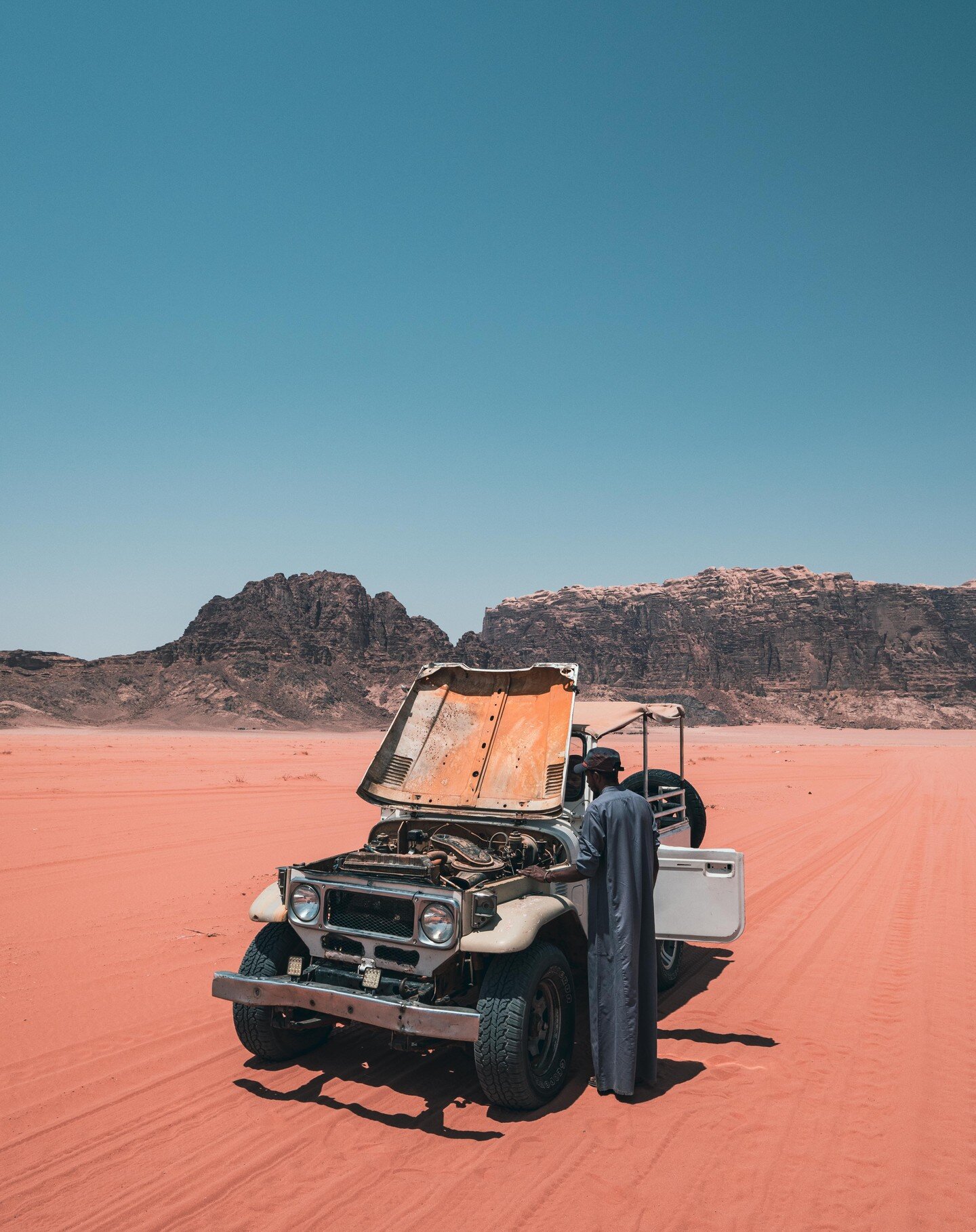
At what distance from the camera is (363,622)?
447ft

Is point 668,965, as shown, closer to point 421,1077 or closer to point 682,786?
point 682,786

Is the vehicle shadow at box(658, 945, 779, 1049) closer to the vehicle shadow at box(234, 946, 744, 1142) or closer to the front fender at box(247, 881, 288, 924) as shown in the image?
the vehicle shadow at box(234, 946, 744, 1142)

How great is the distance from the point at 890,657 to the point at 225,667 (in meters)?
126

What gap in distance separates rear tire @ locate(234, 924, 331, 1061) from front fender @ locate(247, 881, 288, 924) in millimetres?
95

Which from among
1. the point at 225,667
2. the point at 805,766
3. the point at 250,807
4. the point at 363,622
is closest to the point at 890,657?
the point at 363,622

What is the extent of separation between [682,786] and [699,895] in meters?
2.51

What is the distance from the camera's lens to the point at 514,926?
488cm

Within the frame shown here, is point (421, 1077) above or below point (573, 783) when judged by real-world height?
below

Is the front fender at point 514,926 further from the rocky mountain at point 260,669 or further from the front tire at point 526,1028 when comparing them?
the rocky mountain at point 260,669

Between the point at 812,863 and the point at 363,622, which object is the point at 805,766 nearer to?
the point at 812,863

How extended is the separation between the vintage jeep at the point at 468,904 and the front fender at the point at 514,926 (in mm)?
11

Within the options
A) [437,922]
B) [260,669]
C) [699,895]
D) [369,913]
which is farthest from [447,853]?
[260,669]

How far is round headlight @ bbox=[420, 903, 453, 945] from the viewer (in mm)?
4809

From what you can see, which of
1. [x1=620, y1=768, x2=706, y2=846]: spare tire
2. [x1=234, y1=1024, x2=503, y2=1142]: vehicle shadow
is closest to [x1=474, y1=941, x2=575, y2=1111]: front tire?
[x1=234, y1=1024, x2=503, y2=1142]: vehicle shadow
